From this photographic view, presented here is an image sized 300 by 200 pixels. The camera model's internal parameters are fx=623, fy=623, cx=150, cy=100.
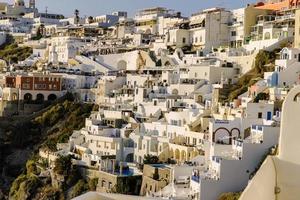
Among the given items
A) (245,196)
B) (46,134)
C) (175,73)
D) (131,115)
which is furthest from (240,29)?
(245,196)

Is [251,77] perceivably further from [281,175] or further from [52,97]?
[281,175]

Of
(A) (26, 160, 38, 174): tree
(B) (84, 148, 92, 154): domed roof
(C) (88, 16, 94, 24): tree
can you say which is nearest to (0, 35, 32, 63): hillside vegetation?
(C) (88, 16, 94, 24): tree

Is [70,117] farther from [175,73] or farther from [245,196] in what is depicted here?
[245,196]

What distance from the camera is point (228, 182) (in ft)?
48.3

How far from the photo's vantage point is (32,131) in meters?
33.2

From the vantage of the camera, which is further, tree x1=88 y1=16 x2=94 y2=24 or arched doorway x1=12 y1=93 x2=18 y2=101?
tree x1=88 y1=16 x2=94 y2=24

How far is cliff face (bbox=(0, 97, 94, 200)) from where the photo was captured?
1193 inches

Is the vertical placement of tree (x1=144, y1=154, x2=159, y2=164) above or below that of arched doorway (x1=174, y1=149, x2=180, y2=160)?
below

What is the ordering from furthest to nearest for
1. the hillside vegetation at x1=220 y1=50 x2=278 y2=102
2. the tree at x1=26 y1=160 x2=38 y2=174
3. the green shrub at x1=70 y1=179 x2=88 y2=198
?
the tree at x1=26 y1=160 x2=38 y2=174, the hillside vegetation at x1=220 y1=50 x2=278 y2=102, the green shrub at x1=70 y1=179 x2=88 y2=198

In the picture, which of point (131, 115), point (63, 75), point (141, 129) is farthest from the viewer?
point (63, 75)

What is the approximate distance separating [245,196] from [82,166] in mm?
20640

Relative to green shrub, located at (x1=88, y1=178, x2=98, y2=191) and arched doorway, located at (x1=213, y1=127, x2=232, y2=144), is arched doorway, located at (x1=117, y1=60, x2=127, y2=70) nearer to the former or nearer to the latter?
green shrub, located at (x1=88, y1=178, x2=98, y2=191)

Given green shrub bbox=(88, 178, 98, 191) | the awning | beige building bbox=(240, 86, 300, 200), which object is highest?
the awning

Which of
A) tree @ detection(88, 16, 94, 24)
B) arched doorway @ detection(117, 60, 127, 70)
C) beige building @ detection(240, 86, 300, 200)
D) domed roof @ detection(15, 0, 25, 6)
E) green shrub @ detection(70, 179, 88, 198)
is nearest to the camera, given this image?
beige building @ detection(240, 86, 300, 200)
